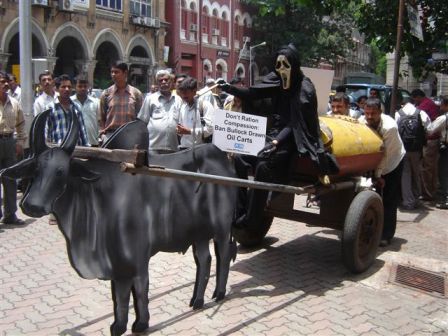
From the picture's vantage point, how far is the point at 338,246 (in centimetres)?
670

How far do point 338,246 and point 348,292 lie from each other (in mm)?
1654

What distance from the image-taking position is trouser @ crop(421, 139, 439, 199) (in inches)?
384

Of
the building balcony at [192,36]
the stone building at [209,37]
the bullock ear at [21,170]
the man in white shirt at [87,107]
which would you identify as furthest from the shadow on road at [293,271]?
the building balcony at [192,36]

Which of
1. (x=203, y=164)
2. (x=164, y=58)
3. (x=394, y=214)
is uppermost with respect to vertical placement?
(x=164, y=58)

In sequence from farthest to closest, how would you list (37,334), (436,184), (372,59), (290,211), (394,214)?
1. (372,59)
2. (436,184)
3. (394,214)
4. (290,211)
5. (37,334)

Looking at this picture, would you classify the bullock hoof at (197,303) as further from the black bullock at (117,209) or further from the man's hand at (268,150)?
the man's hand at (268,150)

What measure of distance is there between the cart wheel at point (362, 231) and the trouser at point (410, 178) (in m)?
3.55

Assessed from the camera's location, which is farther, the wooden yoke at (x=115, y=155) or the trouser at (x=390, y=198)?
the trouser at (x=390, y=198)

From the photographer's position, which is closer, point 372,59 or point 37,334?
point 37,334

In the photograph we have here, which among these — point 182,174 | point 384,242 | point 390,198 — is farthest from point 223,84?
point 384,242

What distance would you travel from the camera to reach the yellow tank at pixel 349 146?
524 cm

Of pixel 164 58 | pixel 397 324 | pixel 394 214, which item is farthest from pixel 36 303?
pixel 164 58

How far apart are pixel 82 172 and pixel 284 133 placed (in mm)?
2263

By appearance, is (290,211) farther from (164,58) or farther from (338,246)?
(164,58)
